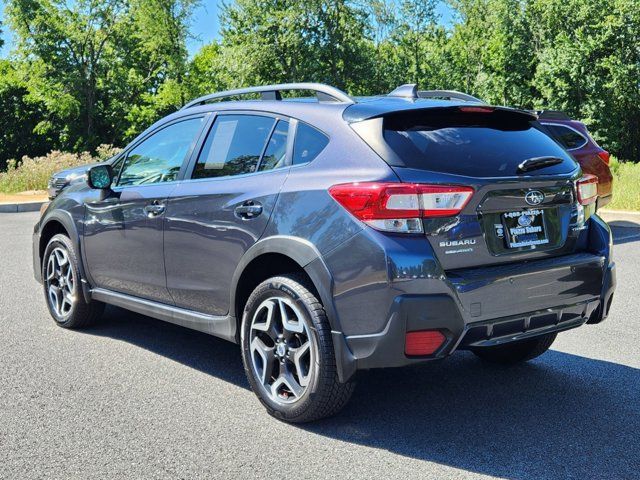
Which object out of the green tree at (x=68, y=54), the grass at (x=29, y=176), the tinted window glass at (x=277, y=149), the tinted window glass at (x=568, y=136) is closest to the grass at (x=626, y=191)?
the tinted window glass at (x=568, y=136)

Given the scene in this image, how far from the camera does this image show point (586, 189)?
177 inches

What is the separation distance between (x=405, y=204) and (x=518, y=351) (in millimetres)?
1939

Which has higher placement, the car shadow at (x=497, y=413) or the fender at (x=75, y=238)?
the fender at (x=75, y=238)

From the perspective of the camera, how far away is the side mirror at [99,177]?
575cm

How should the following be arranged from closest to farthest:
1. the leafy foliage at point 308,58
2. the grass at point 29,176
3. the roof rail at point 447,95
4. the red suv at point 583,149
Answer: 1. the roof rail at point 447,95
2. the red suv at point 583,149
3. the grass at point 29,176
4. the leafy foliage at point 308,58

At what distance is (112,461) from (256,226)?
1.44 metres

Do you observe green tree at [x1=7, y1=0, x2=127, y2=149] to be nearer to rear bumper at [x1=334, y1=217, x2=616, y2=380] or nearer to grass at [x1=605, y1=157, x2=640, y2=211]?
grass at [x1=605, y1=157, x2=640, y2=211]

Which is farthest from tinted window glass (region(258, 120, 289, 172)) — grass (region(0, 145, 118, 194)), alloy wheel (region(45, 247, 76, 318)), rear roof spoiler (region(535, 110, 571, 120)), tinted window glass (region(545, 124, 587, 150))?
grass (region(0, 145, 118, 194))

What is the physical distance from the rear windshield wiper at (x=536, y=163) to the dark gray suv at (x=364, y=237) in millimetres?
12

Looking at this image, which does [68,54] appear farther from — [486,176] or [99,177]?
[486,176]

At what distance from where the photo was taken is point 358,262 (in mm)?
3809

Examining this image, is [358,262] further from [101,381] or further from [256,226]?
[101,381]

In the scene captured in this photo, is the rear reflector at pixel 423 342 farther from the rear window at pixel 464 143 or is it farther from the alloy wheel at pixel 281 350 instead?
the rear window at pixel 464 143

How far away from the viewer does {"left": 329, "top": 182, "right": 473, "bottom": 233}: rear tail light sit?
3.76 metres
